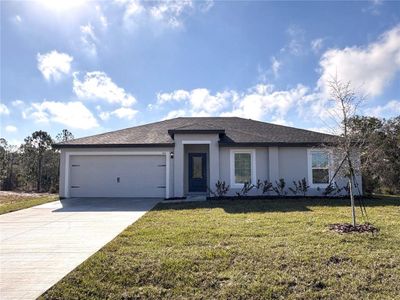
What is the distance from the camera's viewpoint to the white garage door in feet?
51.0

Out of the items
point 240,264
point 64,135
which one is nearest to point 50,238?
point 240,264

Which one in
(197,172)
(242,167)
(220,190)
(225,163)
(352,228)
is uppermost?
(225,163)

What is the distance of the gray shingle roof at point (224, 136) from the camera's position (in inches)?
595

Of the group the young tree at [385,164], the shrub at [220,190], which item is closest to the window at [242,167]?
the shrub at [220,190]

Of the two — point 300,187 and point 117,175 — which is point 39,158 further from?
point 300,187

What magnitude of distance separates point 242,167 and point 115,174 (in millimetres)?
6449

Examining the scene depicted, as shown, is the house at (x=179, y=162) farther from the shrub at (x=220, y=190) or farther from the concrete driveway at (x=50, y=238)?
the concrete driveway at (x=50, y=238)

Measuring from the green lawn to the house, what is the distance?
694 centimetres

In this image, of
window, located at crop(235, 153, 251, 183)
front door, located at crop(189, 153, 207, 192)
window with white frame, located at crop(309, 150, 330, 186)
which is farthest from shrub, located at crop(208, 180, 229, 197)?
window with white frame, located at crop(309, 150, 330, 186)

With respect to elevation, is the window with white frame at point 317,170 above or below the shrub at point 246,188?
above

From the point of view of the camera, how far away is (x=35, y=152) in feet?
81.0

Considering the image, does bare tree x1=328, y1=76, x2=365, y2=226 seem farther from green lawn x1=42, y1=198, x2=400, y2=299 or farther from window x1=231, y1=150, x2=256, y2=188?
window x1=231, y1=150, x2=256, y2=188

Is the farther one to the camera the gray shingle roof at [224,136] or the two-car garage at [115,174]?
the two-car garage at [115,174]

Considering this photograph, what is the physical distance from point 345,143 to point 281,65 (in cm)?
890
